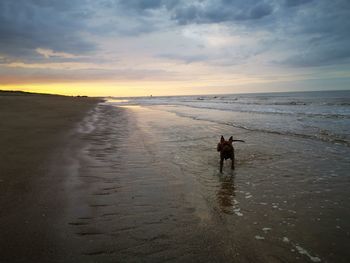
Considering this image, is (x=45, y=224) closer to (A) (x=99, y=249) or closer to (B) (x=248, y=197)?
(A) (x=99, y=249)

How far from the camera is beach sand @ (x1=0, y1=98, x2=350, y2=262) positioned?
3.50 meters

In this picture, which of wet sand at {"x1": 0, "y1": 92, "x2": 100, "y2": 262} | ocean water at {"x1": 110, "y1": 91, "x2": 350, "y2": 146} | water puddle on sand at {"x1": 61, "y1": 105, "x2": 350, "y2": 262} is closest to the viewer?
wet sand at {"x1": 0, "y1": 92, "x2": 100, "y2": 262}

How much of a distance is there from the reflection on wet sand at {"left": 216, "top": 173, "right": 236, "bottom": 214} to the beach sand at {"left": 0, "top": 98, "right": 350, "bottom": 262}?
0.06 ft

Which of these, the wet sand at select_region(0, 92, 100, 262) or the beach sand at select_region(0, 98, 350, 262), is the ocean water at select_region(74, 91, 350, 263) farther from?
the wet sand at select_region(0, 92, 100, 262)

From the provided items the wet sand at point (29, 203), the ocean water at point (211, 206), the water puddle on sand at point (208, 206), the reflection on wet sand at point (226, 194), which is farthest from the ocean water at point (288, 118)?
the wet sand at point (29, 203)

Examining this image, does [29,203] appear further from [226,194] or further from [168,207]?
[226,194]

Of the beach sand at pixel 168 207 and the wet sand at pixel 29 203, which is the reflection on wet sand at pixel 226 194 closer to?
the beach sand at pixel 168 207

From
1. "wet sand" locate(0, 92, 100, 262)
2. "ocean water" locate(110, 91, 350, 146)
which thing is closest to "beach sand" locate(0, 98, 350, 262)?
"wet sand" locate(0, 92, 100, 262)

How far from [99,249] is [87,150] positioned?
238 inches

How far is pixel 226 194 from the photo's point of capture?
5.75 meters

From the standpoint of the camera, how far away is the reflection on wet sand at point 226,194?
5039 mm

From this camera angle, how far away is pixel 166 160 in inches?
335

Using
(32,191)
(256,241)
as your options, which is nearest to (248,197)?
(256,241)

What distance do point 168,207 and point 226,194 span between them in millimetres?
1368
